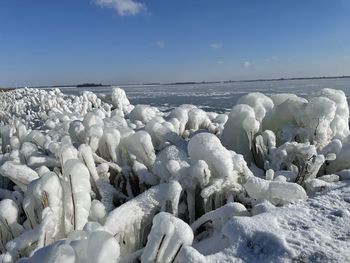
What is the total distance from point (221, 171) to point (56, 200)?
110 cm

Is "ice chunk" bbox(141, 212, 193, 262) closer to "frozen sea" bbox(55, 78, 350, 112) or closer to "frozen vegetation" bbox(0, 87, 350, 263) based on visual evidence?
"frozen vegetation" bbox(0, 87, 350, 263)

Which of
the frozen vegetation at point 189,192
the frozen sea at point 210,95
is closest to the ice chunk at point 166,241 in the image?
the frozen vegetation at point 189,192

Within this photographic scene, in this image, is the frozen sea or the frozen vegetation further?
the frozen sea

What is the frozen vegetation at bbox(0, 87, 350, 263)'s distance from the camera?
6.05 ft

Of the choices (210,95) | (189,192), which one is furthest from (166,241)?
(210,95)

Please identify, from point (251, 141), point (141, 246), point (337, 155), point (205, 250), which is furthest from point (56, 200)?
point (337, 155)

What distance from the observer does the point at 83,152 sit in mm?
3152

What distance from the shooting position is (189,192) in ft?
8.99

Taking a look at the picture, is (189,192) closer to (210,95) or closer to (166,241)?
(166,241)

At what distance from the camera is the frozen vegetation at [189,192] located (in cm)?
184

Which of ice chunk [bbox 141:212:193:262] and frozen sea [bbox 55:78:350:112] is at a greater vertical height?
ice chunk [bbox 141:212:193:262]

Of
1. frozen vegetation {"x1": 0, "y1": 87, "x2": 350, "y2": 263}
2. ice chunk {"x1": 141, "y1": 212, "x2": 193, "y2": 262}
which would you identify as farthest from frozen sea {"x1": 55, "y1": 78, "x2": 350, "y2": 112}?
ice chunk {"x1": 141, "y1": 212, "x2": 193, "y2": 262}

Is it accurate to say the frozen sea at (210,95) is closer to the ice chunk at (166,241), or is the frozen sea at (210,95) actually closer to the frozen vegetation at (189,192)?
the frozen vegetation at (189,192)

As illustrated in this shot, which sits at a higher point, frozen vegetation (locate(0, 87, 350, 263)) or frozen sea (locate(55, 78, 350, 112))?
frozen vegetation (locate(0, 87, 350, 263))
